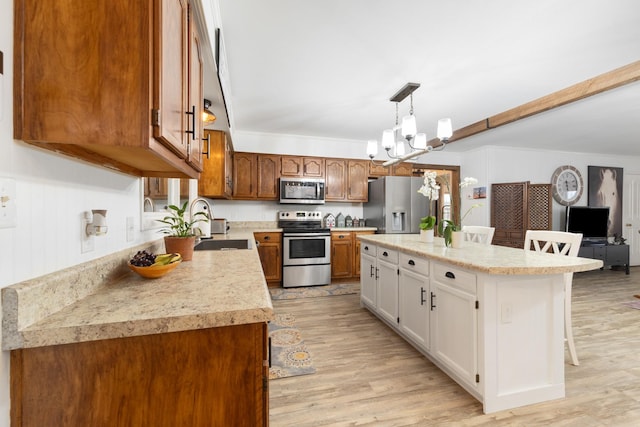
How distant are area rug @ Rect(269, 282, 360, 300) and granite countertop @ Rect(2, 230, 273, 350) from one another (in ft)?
9.88

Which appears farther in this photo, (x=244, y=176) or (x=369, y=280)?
(x=244, y=176)

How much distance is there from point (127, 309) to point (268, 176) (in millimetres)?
4044

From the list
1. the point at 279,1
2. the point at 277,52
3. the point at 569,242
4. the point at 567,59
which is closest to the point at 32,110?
the point at 279,1

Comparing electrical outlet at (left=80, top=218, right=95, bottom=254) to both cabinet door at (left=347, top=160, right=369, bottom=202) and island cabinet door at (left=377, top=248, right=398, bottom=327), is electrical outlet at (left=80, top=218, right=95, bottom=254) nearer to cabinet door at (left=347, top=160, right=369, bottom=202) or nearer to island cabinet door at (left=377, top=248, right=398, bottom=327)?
island cabinet door at (left=377, top=248, right=398, bottom=327)

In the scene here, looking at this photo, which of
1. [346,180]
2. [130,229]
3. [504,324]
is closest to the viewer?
[130,229]

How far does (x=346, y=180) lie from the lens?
5.08 meters

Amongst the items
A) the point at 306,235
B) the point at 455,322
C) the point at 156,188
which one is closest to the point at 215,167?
the point at 156,188

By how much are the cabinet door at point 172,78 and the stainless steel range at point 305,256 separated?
3374 mm

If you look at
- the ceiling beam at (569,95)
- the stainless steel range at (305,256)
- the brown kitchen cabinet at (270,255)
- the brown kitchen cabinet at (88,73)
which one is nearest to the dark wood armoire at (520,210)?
the ceiling beam at (569,95)

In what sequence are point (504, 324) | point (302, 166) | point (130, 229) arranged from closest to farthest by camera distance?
point (130, 229)
point (504, 324)
point (302, 166)

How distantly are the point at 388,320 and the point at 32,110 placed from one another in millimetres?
2792

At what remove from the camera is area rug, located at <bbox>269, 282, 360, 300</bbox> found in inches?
157

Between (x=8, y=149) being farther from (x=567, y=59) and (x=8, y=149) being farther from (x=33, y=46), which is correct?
(x=567, y=59)

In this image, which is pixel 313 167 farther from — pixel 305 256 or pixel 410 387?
pixel 410 387
